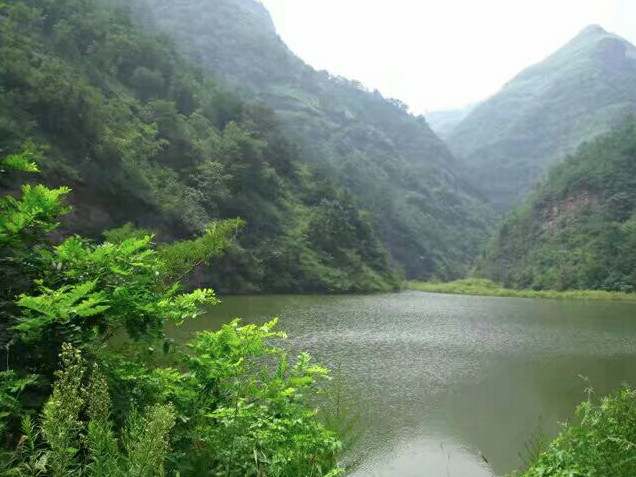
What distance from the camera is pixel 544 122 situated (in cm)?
12606

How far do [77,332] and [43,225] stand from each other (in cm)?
86

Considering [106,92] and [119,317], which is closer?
[119,317]

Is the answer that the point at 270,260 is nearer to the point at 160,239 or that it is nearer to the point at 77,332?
the point at 160,239

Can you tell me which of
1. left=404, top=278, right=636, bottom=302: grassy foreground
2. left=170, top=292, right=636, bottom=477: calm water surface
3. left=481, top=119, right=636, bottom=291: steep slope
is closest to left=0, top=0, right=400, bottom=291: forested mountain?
left=404, top=278, right=636, bottom=302: grassy foreground

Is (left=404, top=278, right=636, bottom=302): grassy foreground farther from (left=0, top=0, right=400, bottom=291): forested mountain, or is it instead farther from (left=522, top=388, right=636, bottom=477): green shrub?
(left=522, top=388, right=636, bottom=477): green shrub

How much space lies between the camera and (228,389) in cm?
368

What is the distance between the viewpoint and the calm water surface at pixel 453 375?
6992mm

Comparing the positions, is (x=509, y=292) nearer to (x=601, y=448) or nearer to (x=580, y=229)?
(x=580, y=229)

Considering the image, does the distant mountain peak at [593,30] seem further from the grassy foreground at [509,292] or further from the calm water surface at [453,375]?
the calm water surface at [453,375]

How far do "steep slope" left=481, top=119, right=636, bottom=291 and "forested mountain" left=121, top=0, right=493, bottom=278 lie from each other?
37.9 ft

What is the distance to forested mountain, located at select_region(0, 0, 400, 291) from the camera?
25891mm

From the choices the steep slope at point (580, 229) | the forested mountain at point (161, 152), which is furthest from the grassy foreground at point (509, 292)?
the forested mountain at point (161, 152)

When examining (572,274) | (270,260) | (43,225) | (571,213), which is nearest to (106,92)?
(270,260)

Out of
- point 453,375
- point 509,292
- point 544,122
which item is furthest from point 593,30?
point 453,375
